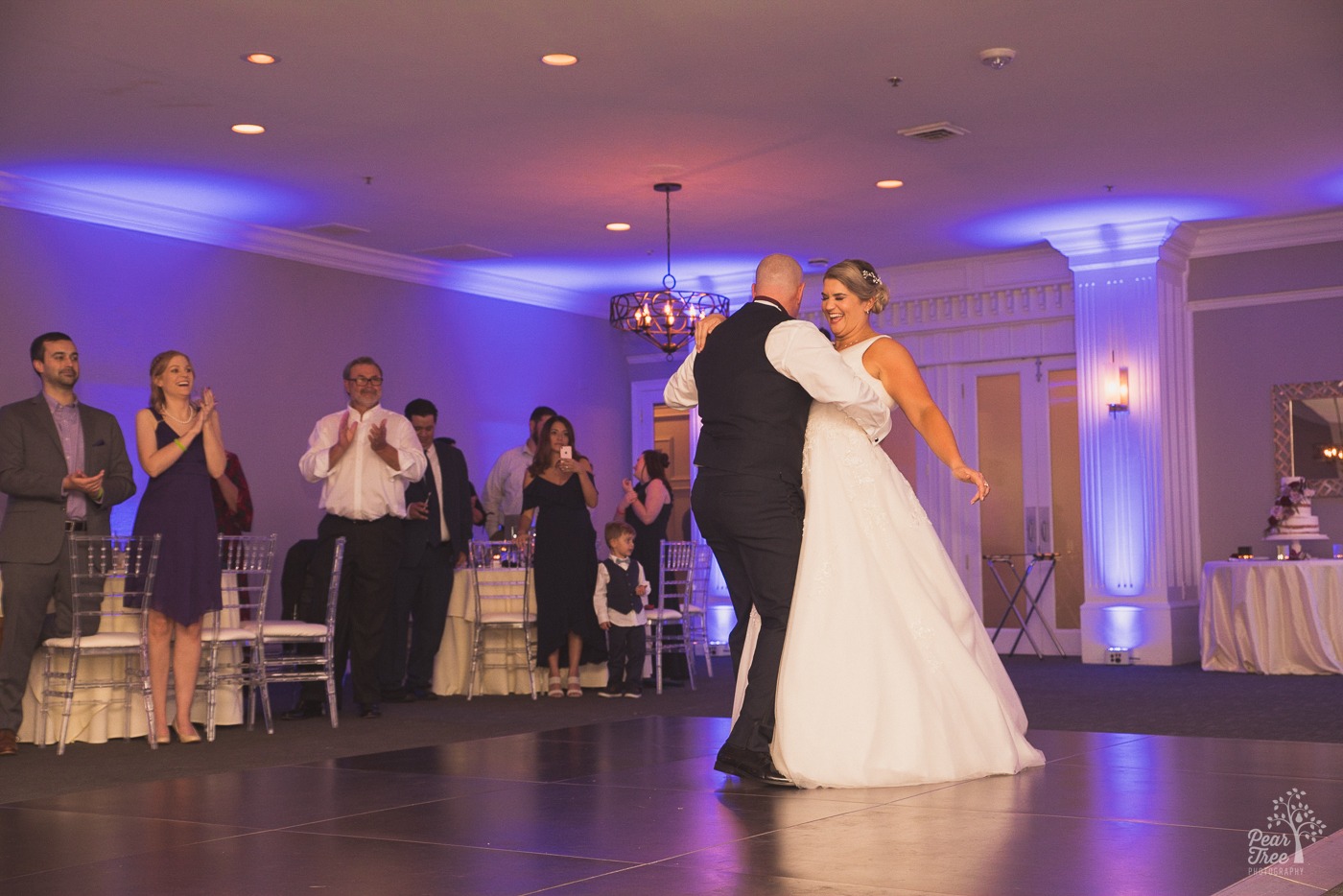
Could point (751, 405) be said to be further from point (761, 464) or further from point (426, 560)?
point (426, 560)

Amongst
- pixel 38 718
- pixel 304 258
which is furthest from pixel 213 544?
pixel 304 258

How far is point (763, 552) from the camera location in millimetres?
4129

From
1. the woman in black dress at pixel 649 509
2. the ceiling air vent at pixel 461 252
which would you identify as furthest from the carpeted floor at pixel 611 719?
the ceiling air vent at pixel 461 252

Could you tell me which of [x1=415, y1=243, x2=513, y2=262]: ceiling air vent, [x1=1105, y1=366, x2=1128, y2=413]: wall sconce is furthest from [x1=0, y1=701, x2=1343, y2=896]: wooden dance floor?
[x1=415, y1=243, x2=513, y2=262]: ceiling air vent

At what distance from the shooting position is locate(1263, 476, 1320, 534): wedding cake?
30.9 feet

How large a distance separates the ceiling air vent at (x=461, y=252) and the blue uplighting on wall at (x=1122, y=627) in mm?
5042

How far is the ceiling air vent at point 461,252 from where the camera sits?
1033 centimetres

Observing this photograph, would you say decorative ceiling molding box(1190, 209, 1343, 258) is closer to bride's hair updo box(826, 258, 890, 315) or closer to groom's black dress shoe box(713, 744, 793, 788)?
bride's hair updo box(826, 258, 890, 315)

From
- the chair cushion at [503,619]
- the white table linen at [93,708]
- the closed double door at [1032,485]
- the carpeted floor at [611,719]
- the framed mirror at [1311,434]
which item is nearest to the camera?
the carpeted floor at [611,719]

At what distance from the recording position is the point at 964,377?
37.1 feet

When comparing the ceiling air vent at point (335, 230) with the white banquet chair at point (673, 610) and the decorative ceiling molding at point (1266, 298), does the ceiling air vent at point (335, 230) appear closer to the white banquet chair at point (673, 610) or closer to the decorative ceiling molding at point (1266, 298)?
the white banquet chair at point (673, 610)

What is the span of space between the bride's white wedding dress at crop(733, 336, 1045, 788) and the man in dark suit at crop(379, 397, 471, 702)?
13.2 feet

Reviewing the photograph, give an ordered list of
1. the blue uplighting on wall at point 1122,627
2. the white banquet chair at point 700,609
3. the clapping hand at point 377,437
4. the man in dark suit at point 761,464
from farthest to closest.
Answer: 1. the blue uplighting on wall at point 1122,627
2. the white banquet chair at point 700,609
3. the clapping hand at point 377,437
4. the man in dark suit at point 761,464

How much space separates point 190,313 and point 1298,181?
6965 mm
